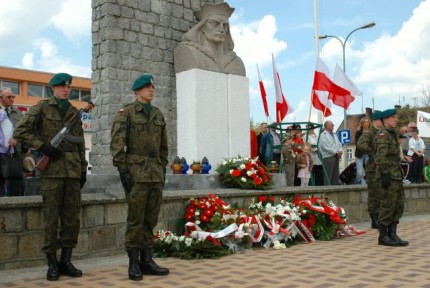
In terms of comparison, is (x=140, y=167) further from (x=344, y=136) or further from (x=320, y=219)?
(x=344, y=136)

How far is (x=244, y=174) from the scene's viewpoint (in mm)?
8156

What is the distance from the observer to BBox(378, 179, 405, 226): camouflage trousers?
680 centimetres

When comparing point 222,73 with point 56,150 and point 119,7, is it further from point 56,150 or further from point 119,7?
point 56,150

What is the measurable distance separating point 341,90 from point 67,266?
747 centimetres

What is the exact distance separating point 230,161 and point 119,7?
3018 mm

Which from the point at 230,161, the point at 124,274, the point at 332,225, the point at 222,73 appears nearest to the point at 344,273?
the point at 124,274

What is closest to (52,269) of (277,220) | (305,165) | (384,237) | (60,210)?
(60,210)

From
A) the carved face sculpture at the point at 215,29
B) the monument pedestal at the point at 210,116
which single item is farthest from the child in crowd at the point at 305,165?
the carved face sculpture at the point at 215,29

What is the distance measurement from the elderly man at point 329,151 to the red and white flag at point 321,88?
380 mm

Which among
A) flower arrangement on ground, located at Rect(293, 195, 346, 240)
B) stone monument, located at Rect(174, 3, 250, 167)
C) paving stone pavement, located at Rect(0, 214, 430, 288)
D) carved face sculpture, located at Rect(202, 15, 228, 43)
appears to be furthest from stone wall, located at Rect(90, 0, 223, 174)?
paving stone pavement, located at Rect(0, 214, 430, 288)

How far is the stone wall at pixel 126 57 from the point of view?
8133 millimetres

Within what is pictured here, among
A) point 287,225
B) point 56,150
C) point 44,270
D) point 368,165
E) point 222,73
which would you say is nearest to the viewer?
point 56,150

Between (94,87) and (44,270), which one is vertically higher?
(94,87)

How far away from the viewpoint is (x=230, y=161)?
27.7 ft
